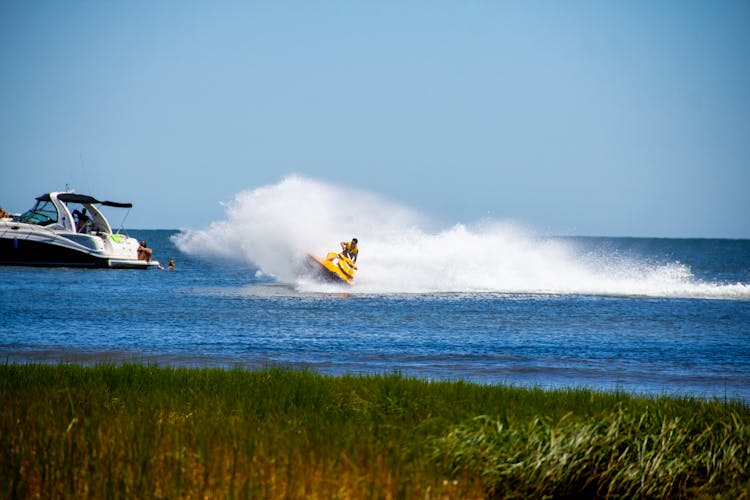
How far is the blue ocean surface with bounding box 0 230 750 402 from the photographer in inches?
667

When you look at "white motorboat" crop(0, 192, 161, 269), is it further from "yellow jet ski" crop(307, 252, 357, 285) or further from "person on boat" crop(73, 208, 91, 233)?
"yellow jet ski" crop(307, 252, 357, 285)

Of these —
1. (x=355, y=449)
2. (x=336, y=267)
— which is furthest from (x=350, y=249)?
(x=355, y=449)

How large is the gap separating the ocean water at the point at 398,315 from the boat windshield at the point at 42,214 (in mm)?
3070

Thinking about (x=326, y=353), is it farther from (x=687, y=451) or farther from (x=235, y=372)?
(x=687, y=451)

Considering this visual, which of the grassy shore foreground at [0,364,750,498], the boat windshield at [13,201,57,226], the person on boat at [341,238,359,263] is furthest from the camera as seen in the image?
the boat windshield at [13,201,57,226]

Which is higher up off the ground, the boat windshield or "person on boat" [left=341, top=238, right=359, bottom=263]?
the boat windshield

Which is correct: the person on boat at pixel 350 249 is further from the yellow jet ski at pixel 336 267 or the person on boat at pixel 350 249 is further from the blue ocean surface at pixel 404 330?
the blue ocean surface at pixel 404 330

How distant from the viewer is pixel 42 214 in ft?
152

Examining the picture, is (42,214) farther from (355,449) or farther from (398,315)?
(355,449)

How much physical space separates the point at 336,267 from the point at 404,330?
49.6ft

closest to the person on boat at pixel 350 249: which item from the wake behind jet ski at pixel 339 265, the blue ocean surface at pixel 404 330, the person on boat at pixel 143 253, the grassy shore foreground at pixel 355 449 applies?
the wake behind jet ski at pixel 339 265

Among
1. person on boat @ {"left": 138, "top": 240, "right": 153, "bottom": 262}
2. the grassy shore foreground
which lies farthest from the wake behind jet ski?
the grassy shore foreground

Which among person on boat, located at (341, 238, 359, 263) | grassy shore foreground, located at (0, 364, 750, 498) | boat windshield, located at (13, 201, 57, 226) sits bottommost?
grassy shore foreground, located at (0, 364, 750, 498)

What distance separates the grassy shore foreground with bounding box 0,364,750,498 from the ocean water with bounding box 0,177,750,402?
15.9 feet
